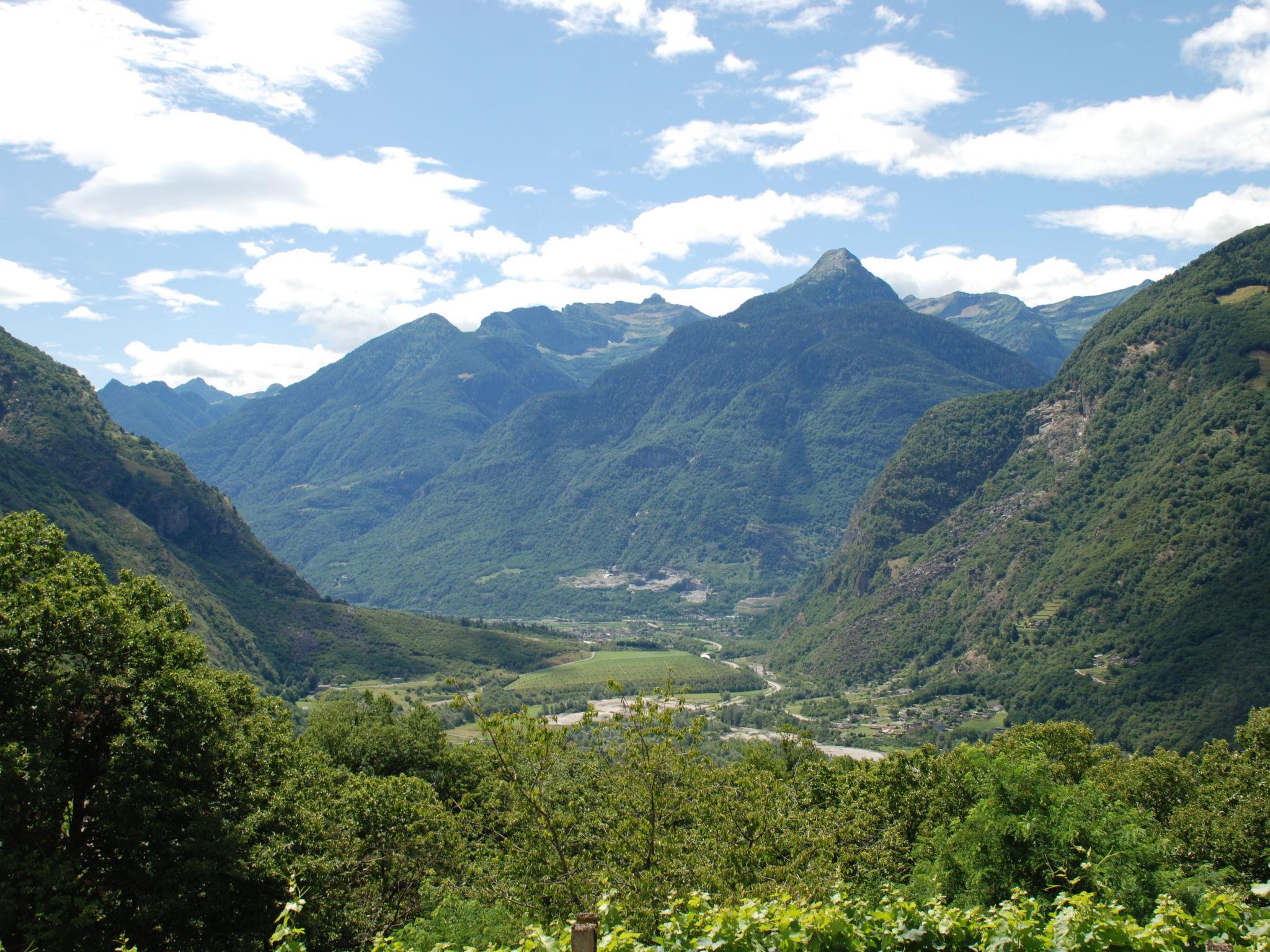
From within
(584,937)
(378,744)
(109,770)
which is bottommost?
(378,744)

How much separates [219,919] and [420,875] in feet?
49.0

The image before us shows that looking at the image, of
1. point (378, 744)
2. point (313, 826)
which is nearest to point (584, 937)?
point (313, 826)

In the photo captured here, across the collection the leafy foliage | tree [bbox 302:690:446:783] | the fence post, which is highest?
the fence post

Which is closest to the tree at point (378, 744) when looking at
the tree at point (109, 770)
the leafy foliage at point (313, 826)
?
the leafy foliage at point (313, 826)

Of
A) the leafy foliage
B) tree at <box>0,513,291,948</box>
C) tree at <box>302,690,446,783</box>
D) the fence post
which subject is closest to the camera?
the fence post

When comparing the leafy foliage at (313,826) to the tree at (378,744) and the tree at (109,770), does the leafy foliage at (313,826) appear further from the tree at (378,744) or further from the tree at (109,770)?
the tree at (378,744)

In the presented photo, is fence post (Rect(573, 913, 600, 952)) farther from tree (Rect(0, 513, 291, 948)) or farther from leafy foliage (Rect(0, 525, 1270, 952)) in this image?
tree (Rect(0, 513, 291, 948))

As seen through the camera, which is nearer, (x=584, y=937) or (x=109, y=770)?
(x=584, y=937)

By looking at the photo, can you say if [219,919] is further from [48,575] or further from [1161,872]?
[1161,872]

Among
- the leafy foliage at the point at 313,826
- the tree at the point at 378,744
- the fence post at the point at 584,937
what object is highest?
the fence post at the point at 584,937

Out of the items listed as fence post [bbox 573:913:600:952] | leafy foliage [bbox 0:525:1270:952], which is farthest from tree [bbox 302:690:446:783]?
fence post [bbox 573:913:600:952]

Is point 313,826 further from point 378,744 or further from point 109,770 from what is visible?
point 378,744

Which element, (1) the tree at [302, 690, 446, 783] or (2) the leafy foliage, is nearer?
(2) the leafy foliage

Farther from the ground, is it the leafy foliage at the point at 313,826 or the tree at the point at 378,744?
the leafy foliage at the point at 313,826
